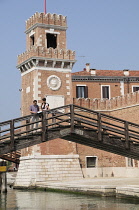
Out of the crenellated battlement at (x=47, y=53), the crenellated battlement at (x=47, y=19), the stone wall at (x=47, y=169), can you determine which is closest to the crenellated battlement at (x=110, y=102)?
the crenellated battlement at (x=47, y=53)

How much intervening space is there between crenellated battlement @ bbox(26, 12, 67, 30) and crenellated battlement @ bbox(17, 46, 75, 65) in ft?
6.65

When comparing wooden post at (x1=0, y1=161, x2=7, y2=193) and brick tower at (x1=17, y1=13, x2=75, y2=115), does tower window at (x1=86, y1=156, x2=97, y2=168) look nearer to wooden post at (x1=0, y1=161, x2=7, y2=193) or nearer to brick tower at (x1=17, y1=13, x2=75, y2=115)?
brick tower at (x1=17, y1=13, x2=75, y2=115)

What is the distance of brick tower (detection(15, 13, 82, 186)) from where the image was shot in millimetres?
28828

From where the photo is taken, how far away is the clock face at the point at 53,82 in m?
30.5

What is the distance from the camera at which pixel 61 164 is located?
29281 millimetres

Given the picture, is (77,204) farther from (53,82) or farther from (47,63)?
(47,63)

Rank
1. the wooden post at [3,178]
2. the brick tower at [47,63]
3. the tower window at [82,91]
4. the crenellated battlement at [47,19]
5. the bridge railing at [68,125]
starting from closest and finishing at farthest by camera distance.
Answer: the bridge railing at [68,125]
the wooden post at [3,178]
the brick tower at [47,63]
the crenellated battlement at [47,19]
the tower window at [82,91]

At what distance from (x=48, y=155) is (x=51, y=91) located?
14.5 ft

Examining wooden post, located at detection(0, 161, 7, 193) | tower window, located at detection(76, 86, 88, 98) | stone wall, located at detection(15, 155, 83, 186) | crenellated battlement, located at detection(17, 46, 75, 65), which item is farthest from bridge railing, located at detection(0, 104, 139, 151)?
tower window, located at detection(76, 86, 88, 98)

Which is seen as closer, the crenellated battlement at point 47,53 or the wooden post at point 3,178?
the wooden post at point 3,178

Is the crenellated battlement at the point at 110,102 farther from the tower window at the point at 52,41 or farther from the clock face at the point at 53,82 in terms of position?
the tower window at the point at 52,41

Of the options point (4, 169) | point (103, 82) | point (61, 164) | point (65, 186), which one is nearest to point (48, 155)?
point (61, 164)

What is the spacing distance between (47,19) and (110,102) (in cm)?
788

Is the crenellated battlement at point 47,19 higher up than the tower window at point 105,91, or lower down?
higher up
